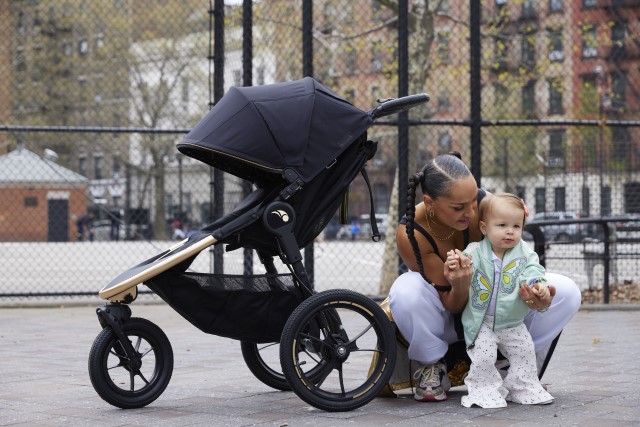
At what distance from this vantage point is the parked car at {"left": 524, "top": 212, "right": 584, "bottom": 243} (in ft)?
36.7

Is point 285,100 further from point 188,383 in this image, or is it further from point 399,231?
point 188,383

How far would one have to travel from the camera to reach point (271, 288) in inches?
199

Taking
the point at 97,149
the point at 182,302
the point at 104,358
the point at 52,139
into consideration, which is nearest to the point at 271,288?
the point at 182,302

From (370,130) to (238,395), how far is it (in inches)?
380

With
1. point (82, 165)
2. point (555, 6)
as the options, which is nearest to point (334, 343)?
point (555, 6)

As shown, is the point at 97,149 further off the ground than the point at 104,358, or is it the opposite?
the point at 97,149

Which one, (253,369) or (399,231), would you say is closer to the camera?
(399,231)

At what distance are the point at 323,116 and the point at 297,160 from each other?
269 millimetres

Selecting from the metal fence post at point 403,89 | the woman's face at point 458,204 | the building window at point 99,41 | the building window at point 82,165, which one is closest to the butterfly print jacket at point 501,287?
the woman's face at point 458,204

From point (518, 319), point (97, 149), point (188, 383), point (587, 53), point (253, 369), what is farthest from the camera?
point (97, 149)

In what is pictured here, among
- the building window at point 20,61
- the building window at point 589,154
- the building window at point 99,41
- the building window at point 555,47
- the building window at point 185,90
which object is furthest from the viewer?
the building window at point 185,90

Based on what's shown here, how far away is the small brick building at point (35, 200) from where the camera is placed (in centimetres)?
1317

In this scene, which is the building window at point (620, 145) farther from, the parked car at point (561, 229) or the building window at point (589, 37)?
the building window at point (589, 37)

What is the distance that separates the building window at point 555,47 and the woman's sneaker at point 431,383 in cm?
940
